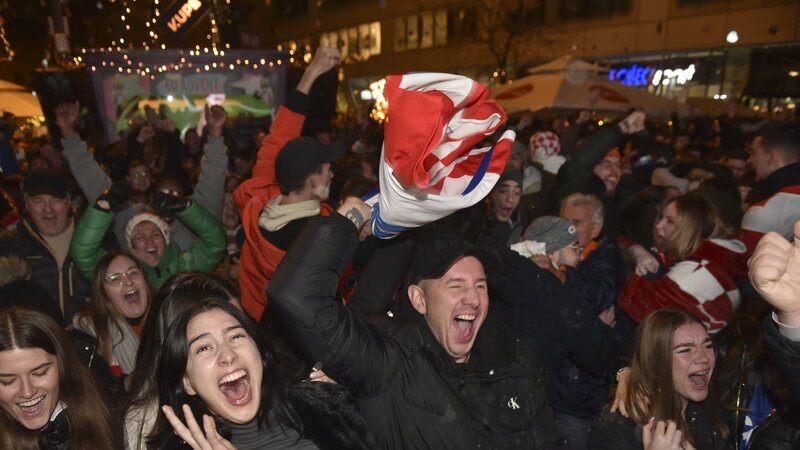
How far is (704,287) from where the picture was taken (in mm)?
3254

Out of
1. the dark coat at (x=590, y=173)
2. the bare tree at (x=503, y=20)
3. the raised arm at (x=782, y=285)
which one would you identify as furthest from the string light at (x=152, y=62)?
the bare tree at (x=503, y=20)

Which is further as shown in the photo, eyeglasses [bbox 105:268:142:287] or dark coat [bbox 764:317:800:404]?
eyeglasses [bbox 105:268:142:287]

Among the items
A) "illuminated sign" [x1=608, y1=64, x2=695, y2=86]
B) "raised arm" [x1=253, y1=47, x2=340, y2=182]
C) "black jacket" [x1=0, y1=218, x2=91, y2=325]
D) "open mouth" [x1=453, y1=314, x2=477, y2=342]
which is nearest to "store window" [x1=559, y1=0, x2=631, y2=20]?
"illuminated sign" [x1=608, y1=64, x2=695, y2=86]

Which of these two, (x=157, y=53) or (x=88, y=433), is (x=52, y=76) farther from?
(x=88, y=433)

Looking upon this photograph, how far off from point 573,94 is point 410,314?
8994mm

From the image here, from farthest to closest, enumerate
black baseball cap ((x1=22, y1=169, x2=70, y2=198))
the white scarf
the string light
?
the string light
black baseball cap ((x1=22, y1=169, x2=70, y2=198))
the white scarf

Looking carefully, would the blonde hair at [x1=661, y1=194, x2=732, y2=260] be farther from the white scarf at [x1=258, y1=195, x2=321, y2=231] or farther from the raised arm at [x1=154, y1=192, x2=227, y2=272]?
the raised arm at [x1=154, y1=192, x2=227, y2=272]

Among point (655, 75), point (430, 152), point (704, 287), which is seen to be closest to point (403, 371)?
point (430, 152)

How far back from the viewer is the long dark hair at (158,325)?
2367mm

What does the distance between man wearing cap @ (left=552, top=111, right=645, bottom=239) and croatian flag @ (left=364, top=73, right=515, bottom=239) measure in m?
2.70

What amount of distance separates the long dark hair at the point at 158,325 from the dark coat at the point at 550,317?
56.3 inches

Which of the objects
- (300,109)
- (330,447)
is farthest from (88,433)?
(300,109)

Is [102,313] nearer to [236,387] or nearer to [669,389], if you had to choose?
[236,387]

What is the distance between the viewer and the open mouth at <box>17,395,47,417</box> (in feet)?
8.15
